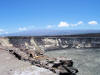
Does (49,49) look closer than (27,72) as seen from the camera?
No

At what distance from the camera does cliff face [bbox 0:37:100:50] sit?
62.1ft

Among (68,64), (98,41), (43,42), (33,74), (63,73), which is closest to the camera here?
(33,74)

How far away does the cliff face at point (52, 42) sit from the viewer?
1894 centimetres

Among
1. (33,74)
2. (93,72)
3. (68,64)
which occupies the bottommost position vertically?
(93,72)

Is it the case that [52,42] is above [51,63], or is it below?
above

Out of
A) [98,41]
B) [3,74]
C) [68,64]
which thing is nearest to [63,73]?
[68,64]

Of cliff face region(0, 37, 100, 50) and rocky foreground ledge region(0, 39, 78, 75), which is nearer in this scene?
rocky foreground ledge region(0, 39, 78, 75)

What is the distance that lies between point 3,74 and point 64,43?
50.2ft

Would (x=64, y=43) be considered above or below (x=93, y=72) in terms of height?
above

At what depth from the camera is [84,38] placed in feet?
63.0

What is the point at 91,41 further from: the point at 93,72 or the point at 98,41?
the point at 93,72

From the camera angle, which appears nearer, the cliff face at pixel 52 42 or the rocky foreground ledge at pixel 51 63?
the rocky foreground ledge at pixel 51 63

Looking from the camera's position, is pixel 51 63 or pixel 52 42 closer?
pixel 51 63

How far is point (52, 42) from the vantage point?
66.8 feet
